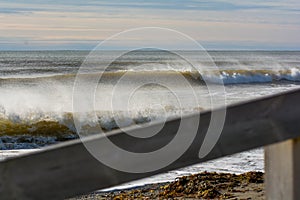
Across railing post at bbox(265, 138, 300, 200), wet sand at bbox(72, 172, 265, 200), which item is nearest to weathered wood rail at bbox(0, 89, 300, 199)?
railing post at bbox(265, 138, 300, 200)

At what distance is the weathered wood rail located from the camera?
107 centimetres

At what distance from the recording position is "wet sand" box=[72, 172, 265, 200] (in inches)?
192

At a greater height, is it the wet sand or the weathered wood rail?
the weathered wood rail

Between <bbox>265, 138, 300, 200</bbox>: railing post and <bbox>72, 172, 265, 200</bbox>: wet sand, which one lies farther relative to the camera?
<bbox>72, 172, 265, 200</bbox>: wet sand

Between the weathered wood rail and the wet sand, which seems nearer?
the weathered wood rail

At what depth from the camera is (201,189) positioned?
5.05m

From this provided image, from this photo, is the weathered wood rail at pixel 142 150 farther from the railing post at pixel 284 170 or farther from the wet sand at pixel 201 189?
the wet sand at pixel 201 189

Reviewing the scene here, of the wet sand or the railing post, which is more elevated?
the railing post

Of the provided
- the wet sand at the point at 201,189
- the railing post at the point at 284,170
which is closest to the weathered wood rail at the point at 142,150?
the railing post at the point at 284,170

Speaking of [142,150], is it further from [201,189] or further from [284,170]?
[201,189]

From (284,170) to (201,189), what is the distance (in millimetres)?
3938

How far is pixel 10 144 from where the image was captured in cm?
920

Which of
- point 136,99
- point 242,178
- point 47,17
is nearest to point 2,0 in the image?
point 47,17

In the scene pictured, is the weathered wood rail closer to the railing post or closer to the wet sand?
the railing post
